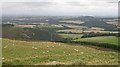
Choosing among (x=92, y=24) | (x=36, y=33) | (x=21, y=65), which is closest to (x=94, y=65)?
(x=21, y=65)

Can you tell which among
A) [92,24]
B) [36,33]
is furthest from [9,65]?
[92,24]

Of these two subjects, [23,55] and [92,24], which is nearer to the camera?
[23,55]

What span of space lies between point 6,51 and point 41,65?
10028mm

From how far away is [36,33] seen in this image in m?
96.4

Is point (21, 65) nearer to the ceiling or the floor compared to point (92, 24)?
nearer to the ceiling

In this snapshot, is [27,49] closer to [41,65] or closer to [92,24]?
[41,65]

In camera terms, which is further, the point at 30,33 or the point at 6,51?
the point at 30,33

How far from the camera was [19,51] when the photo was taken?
105 ft

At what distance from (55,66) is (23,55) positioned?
826cm

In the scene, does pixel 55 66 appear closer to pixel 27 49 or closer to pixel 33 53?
pixel 33 53

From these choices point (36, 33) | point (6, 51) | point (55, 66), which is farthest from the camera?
point (36, 33)

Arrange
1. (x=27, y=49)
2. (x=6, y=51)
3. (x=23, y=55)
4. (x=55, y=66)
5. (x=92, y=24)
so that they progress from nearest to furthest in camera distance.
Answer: (x=55, y=66)
(x=23, y=55)
(x=6, y=51)
(x=27, y=49)
(x=92, y=24)

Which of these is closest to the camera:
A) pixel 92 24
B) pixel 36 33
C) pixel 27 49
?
pixel 27 49

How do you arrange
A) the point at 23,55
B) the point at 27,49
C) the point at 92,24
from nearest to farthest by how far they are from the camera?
the point at 23,55 < the point at 27,49 < the point at 92,24
